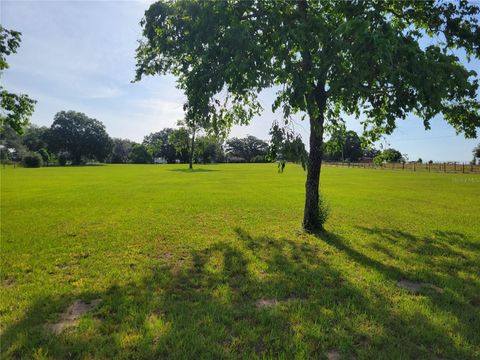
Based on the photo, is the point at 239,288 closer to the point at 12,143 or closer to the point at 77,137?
the point at 77,137

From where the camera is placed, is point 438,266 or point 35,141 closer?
point 438,266

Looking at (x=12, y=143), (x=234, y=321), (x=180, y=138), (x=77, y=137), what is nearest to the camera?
(x=234, y=321)

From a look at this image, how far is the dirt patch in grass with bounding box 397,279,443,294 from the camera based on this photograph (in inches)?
214

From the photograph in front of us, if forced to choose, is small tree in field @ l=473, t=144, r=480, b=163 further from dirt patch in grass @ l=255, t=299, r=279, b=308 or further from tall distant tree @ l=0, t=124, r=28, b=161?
tall distant tree @ l=0, t=124, r=28, b=161

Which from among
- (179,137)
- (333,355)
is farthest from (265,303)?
(179,137)

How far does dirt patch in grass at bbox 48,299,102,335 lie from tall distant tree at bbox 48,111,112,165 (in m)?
102

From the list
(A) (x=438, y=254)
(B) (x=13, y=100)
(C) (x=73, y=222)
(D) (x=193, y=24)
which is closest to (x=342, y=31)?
(D) (x=193, y=24)

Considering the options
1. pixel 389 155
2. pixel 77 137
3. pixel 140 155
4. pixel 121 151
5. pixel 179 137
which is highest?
pixel 77 137

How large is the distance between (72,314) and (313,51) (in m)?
7.39

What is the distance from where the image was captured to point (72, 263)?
6695mm

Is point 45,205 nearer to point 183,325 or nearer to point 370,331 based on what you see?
point 183,325

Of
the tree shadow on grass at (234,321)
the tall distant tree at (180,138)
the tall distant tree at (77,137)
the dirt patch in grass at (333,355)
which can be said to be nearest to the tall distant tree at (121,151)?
the tall distant tree at (77,137)

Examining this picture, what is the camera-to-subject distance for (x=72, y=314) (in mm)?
4465

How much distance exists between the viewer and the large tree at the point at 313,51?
17.4 ft
